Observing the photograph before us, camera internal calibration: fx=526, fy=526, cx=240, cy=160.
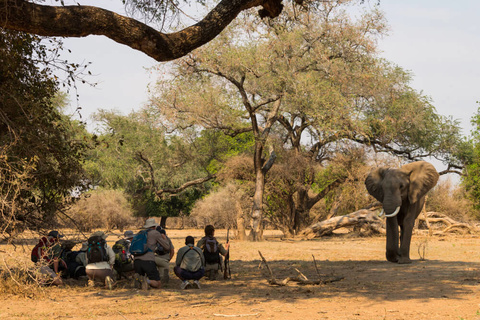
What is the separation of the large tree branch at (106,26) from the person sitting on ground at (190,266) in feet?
14.5

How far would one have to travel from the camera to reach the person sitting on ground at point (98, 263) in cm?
1117

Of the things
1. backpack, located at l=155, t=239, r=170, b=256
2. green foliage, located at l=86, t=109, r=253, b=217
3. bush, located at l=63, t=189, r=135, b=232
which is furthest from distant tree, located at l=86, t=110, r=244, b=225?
backpack, located at l=155, t=239, r=170, b=256

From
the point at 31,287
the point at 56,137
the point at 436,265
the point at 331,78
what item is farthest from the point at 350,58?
the point at 31,287

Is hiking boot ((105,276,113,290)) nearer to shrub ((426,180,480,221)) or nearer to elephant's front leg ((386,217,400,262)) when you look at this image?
elephant's front leg ((386,217,400,262))

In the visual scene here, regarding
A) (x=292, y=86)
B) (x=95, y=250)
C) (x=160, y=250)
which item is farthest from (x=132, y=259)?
(x=292, y=86)

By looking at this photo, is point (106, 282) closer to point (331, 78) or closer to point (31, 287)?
point (31, 287)

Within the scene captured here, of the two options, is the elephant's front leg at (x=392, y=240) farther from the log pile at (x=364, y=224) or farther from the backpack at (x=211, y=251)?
the log pile at (x=364, y=224)

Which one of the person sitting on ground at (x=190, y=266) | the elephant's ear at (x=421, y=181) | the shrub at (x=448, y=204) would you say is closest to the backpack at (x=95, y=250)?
the person sitting on ground at (x=190, y=266)

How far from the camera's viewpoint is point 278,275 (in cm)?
1281

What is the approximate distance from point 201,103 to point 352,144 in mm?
9368

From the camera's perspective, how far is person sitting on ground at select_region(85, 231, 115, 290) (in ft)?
36.7

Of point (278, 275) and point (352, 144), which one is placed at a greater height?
point (352, 144)

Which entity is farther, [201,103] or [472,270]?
[201,103]

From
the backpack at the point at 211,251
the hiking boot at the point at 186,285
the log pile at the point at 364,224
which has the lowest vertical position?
the hiking boot at the point at 186,285
